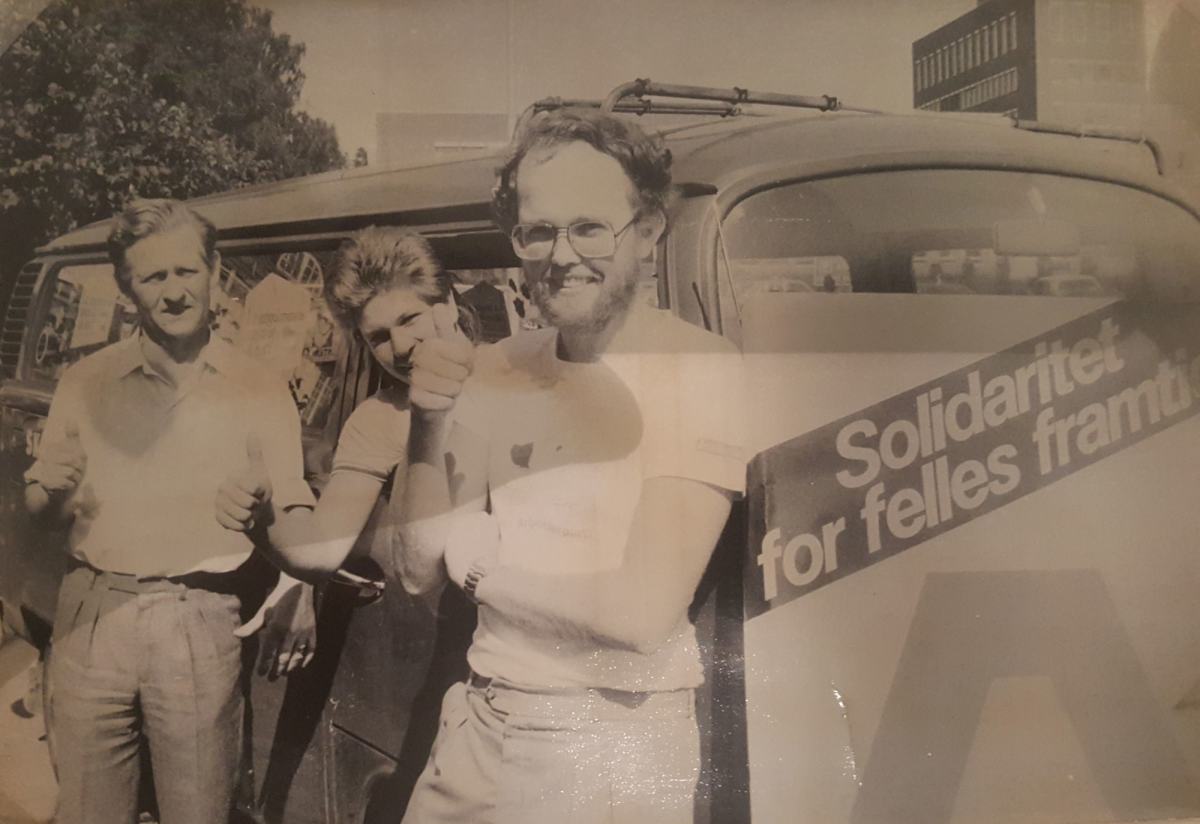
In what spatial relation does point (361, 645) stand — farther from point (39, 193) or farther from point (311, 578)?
point (39, 193)

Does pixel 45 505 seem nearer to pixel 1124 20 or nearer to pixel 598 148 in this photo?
pixel 598 148

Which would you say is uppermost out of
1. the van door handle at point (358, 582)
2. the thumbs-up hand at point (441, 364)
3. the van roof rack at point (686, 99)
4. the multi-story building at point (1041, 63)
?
the multi-story building at point (1041, 63)

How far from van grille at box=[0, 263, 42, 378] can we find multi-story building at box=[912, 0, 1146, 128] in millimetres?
1920

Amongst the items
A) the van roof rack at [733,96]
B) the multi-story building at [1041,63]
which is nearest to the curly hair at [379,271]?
the van roof rack at [733,96]

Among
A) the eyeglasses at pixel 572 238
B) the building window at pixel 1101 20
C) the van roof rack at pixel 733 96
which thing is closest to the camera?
the eyeglasses at pixel 572 238

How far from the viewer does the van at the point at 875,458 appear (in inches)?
71.7

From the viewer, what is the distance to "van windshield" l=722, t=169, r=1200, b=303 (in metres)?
1.81

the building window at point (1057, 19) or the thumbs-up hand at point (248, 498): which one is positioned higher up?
the building window at point (1057, 19)

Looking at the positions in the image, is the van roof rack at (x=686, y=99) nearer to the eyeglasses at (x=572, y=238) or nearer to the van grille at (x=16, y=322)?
the eyeglasses at (x=572, y=238)

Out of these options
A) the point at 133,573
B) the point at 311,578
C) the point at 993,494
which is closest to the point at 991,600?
the point at 993,494

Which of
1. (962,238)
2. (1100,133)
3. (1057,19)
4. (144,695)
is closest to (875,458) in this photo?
(962,238)

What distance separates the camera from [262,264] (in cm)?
184

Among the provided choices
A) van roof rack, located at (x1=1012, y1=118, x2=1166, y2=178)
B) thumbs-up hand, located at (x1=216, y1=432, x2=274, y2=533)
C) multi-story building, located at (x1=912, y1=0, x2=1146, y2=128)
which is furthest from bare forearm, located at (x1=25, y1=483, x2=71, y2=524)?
van roof rack, located at (x1=1012, y1=118, x2=1166, y2=178)

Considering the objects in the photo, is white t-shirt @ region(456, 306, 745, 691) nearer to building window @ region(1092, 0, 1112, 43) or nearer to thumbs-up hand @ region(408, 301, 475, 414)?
thumbs-up hand @ region(408, 301, 475, 414)
